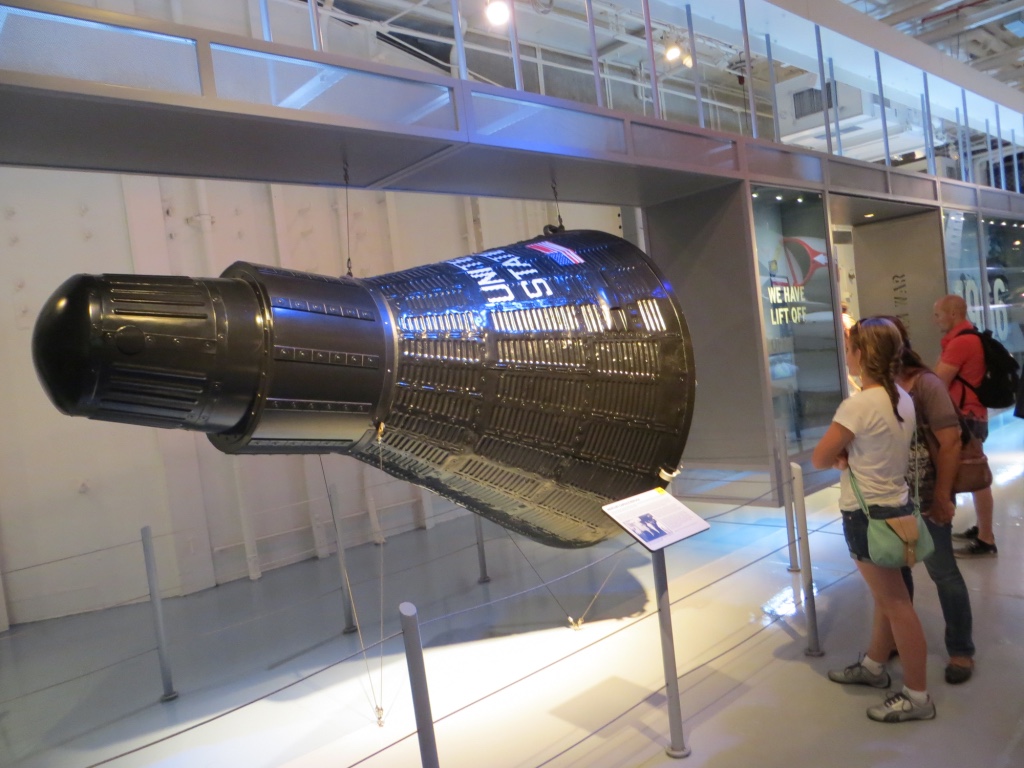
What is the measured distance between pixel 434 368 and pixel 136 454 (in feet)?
9.88

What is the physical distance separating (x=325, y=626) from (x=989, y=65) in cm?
918

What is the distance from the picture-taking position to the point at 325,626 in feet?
11.3

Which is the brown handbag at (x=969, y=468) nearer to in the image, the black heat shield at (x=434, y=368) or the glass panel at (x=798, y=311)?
the black heat shield at (x=434, y=368)

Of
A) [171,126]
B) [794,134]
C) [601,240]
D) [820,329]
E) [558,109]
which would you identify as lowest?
[820,329]

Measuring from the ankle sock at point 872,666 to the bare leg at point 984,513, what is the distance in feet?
4.71

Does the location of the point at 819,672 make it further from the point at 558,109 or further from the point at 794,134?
the point at 794,134

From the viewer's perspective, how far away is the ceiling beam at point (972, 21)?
20.6 ft

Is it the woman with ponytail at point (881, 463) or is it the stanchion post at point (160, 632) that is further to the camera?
the stanchion post at point (160, 632)

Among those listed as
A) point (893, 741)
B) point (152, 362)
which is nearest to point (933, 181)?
point (893, 741)

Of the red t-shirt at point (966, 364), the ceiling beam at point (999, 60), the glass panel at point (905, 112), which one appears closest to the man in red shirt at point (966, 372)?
the red t-shirt at point (966, 364)

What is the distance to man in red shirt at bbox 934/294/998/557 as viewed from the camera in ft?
11.1

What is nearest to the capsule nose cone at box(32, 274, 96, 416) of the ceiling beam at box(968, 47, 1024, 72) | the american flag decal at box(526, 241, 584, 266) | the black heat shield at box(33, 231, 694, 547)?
the black heat shield at box(33, 231, 694, 547)

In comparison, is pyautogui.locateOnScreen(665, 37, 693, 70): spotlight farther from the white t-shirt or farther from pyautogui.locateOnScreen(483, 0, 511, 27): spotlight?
the white t-shirt

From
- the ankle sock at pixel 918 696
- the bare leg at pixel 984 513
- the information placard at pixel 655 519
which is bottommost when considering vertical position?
the ankle sock at pixel 918 696
